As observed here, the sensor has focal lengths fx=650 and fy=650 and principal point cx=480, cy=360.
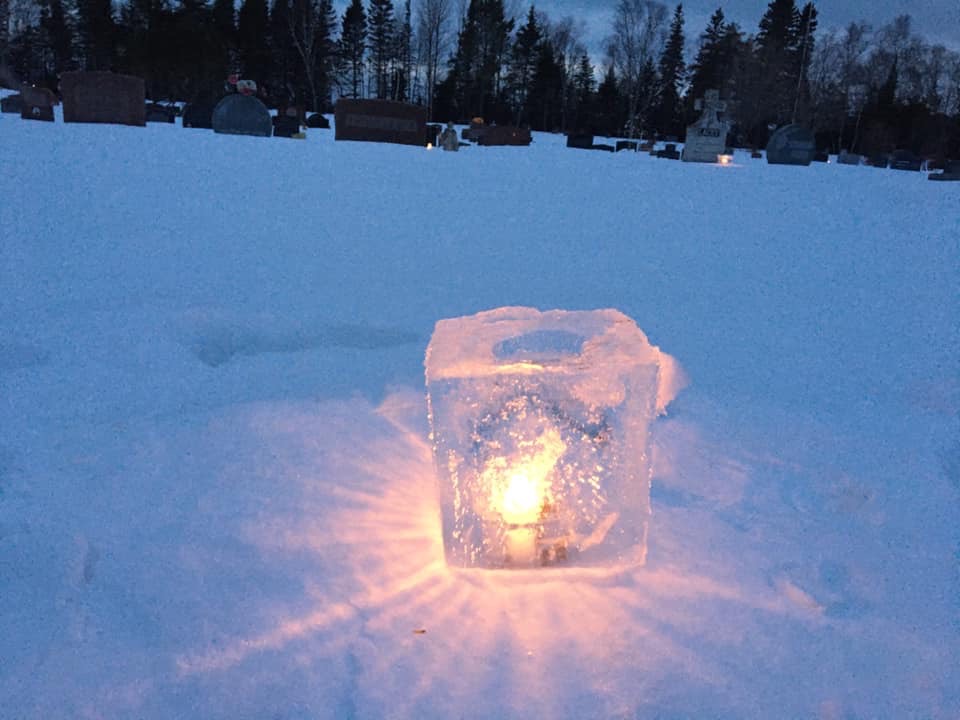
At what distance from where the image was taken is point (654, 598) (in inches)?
Answer: 87.0

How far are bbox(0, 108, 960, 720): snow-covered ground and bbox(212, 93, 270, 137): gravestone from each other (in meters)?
5.49

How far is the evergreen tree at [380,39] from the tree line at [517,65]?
11 centimetres

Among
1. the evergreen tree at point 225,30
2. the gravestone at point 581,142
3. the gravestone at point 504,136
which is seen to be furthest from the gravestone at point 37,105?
the evergreen tree at point 225,30

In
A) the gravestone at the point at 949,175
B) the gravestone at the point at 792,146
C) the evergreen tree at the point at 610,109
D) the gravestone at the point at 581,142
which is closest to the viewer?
the gravestone at the point at 949,175

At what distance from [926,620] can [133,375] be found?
12.9 feet

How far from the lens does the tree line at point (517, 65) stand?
131 feet

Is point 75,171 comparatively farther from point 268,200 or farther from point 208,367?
point 208,367

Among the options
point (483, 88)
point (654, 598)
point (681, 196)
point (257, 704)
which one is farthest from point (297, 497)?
point (483, 88)

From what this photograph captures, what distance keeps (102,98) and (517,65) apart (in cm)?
4330

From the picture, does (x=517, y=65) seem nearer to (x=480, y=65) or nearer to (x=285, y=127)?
(x=480, y=65)

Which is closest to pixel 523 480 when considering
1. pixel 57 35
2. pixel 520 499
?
pixel 520 499

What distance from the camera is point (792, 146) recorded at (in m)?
15.8

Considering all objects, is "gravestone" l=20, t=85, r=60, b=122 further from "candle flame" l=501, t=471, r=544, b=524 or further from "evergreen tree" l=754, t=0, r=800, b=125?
"evergreen tree" l=754, t=0, r=800, b=125

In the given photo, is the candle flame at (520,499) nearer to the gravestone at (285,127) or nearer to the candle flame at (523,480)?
the candle flame at (523,480)
